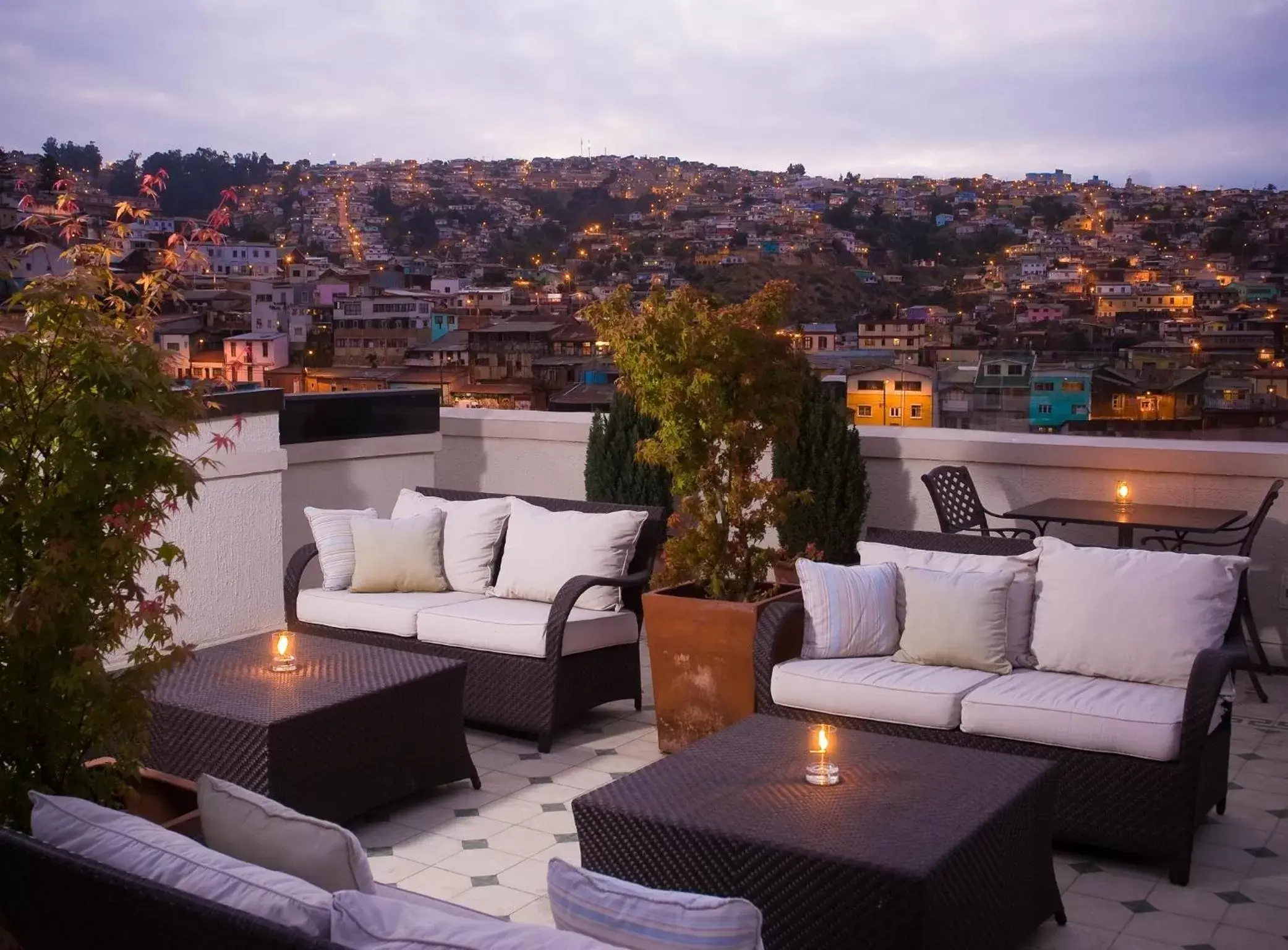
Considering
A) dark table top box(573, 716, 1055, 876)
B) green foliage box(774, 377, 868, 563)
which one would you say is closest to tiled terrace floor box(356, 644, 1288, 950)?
dark table top box(573, 716, 1055, 876)

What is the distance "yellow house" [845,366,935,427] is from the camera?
343 inches

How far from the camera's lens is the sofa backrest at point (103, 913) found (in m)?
2.03

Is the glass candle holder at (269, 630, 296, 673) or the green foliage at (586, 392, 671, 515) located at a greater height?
the green foliage at (586, 392, 671, 515)

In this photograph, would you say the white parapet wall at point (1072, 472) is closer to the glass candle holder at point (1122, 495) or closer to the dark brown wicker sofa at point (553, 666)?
the glass candle holder at point (1122, 495)

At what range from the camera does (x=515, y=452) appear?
9.23 metres

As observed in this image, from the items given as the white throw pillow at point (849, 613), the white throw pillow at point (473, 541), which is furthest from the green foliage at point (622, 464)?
the white throw pillow at point (849, 613)

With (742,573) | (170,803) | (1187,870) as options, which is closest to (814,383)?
(742,573)

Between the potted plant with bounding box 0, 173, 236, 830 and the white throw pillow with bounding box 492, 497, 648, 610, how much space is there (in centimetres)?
288

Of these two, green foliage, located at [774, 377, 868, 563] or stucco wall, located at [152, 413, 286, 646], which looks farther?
green foliage, located at [774, 377, 868, 563]

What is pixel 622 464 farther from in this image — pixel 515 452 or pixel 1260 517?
pixel 1260 517

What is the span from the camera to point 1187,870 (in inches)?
160

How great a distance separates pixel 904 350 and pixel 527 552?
17.1 feet

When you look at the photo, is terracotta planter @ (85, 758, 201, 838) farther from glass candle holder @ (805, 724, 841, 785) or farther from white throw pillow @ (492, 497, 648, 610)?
white throw pillow @ (492, 497, 648, 610)

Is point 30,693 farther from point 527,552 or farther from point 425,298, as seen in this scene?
point 425,298
